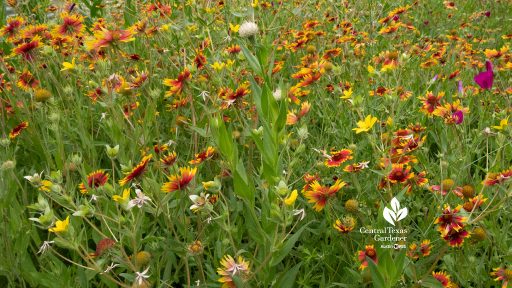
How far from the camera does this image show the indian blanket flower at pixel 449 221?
108 cm

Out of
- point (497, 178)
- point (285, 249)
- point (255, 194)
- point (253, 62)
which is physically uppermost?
point (253, 62)

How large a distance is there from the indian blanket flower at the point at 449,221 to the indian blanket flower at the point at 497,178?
13 cm

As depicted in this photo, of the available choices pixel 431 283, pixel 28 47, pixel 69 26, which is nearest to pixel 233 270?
pixel 431 283

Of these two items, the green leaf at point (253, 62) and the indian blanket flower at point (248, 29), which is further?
the indian blanket flower at point (248, 29)

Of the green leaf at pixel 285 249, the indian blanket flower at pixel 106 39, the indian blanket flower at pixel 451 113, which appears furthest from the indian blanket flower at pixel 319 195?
the indian blanket flower at pixel 106 39

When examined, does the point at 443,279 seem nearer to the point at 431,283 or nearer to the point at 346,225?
the point at 431,283

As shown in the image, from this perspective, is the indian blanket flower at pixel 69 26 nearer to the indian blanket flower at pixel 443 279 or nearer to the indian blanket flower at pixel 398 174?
the indian blanket flower at pixel 398 174

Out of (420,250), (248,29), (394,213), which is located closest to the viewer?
(394,213)

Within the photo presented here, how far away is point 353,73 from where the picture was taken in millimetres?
2520

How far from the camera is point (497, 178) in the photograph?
3.85ft

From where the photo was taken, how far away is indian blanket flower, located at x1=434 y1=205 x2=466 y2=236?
1.08m

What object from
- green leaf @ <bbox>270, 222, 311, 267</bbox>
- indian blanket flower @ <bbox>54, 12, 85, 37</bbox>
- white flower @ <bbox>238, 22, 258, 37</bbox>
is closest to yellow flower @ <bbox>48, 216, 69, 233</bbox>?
green leaf @ <bbox>270, 222, 311, 267</bbox>

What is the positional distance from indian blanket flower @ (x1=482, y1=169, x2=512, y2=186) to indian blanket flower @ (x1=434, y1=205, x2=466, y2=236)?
13 centimetres

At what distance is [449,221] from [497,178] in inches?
7.0
